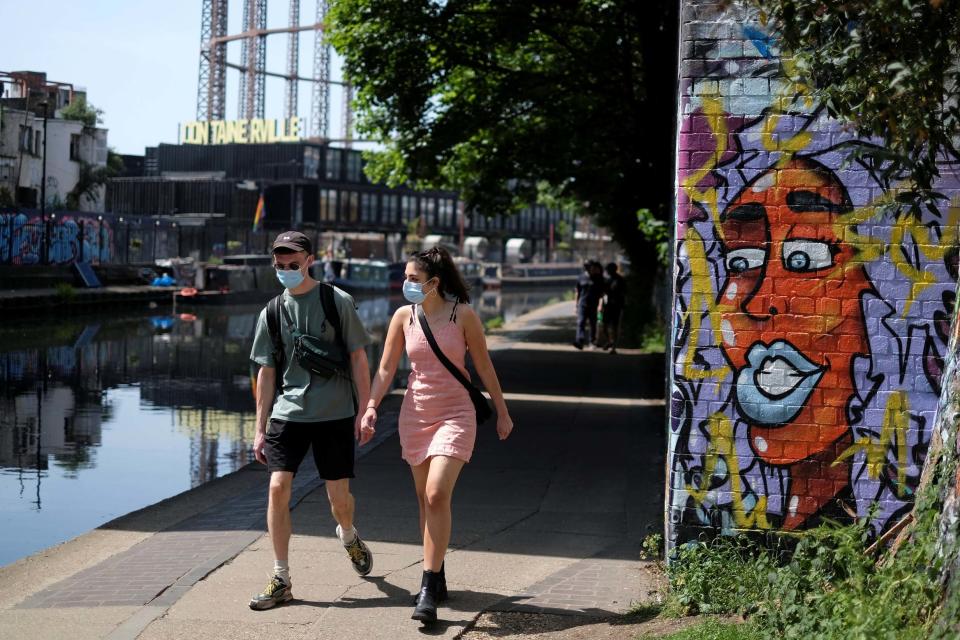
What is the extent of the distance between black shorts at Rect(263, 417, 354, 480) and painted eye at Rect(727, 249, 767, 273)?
216cm

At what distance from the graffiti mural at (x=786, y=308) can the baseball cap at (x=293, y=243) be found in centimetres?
196

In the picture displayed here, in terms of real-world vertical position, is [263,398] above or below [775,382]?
below

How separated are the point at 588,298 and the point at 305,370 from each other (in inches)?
723

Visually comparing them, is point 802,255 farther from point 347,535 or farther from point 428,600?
point 347,535

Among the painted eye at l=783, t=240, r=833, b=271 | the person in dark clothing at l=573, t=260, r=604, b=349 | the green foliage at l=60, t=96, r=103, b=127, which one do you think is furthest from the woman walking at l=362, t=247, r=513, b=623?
the green foliage at l=60, t=96, r=103, b=127

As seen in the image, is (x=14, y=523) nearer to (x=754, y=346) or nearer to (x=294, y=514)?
(x=294, y=514)

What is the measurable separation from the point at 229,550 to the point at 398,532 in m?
1.20

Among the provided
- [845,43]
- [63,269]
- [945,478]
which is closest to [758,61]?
[845,43]

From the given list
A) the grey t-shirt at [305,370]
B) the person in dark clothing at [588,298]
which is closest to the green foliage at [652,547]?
the grey t-shirt at [305,370]

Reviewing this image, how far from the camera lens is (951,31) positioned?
559 centimetres

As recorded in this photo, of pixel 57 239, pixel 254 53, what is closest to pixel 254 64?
pixel 254 53

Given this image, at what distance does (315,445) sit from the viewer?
6688 millimetres

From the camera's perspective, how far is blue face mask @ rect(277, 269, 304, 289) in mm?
6547

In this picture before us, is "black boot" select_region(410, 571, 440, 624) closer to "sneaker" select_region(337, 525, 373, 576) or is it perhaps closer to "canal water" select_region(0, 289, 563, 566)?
"sneaker" select_region(337, 525, 373, 576)
